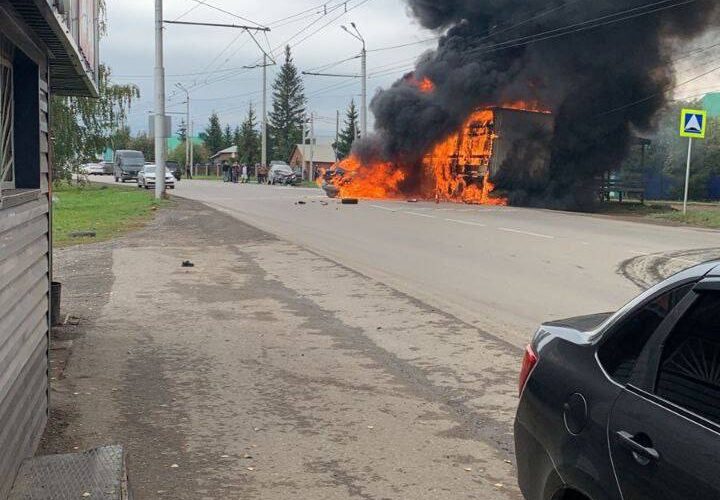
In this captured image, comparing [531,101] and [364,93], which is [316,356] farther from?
[364,93]

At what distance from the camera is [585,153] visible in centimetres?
3412

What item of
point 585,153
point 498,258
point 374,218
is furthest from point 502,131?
point 498,258

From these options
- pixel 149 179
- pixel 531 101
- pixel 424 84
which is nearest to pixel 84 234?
pixel 531 101

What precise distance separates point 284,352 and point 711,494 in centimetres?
506

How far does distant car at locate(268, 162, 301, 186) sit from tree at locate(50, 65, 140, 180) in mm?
15788

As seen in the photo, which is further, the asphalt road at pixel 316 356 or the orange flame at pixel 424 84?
the orange flame at pixel 424 84

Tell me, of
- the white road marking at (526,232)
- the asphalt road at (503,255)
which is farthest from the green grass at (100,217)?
the white road marking at (526,232)

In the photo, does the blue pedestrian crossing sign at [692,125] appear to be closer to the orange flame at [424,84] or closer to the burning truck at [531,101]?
the burning truck at [531,101]

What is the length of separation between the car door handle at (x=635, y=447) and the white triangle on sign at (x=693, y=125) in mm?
21383

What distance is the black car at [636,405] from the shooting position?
199 centimetres

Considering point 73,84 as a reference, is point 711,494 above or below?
below

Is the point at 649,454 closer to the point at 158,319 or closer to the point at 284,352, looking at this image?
the point at 284,352

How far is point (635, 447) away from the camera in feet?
6.98

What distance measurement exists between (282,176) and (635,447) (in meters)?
53.7
